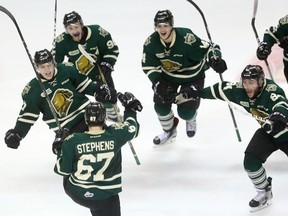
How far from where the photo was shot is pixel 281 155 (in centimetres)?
473

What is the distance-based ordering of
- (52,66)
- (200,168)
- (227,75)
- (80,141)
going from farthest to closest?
1. (227,75)
2. (200,168)
3. (52,66)
4. (80,141)

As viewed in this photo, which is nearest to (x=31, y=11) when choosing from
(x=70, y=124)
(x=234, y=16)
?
(x=234, y=16)

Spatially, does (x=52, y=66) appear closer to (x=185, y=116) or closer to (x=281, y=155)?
(x=185, y=116)

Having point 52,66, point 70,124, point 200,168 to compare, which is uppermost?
point 52,66

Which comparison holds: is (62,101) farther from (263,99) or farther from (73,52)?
(263,99)

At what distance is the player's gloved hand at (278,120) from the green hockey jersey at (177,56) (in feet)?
3.29

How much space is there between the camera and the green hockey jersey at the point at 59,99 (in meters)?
4.22

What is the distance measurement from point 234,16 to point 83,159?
13.6 feet

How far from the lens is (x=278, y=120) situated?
375cm

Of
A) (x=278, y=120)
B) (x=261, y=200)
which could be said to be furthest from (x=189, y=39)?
(x=261, y=200)

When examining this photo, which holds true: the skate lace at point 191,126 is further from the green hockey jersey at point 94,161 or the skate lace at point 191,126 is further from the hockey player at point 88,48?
the green hockey jersey at point 94,161

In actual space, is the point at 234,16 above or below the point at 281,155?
above

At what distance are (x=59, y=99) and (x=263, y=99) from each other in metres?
1.25

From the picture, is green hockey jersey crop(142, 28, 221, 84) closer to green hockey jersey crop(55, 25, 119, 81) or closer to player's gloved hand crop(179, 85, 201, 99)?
green hockey jersey crop(55, 25, 119, 81)
